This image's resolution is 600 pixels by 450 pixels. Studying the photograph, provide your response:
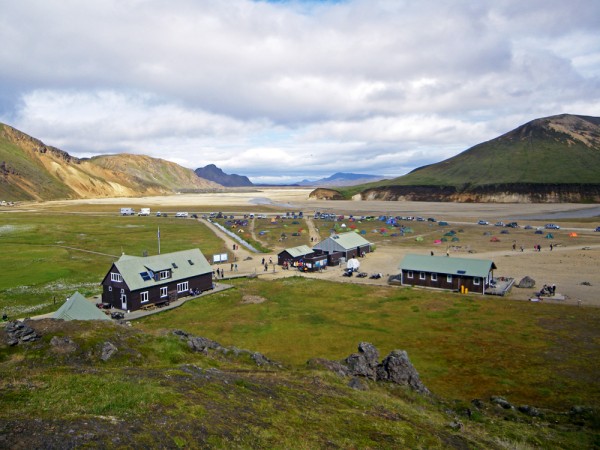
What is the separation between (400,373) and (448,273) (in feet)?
121

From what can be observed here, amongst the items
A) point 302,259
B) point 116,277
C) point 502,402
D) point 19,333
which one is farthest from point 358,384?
point 302,259

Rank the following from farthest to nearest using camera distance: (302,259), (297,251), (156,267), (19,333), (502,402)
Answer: (297,251) → (302,259) → (156,267) → (502,402) → (19,333)

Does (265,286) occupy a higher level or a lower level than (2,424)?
lower

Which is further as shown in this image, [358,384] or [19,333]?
[358,384]

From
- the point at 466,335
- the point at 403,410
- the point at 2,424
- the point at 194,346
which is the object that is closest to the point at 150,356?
the point at 194,346

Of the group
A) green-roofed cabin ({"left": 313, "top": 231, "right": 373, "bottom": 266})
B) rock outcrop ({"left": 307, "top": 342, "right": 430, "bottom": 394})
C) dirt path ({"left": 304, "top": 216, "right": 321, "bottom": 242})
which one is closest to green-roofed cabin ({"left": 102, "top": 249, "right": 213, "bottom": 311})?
green-roofed cabin ({"left": 313, "top": 231, "right": 373, "bottom": 266})

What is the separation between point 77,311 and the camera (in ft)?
118

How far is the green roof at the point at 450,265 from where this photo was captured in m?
57.1

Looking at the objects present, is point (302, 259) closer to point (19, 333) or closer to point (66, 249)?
point (66, 249)

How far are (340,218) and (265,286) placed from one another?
304 ft

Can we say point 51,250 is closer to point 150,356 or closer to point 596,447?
point 150,356

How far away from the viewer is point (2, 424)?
11.5 metres

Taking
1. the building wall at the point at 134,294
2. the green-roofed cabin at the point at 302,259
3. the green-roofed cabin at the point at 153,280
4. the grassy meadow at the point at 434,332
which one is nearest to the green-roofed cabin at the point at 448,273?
the grassy meadow at the point at 434,332

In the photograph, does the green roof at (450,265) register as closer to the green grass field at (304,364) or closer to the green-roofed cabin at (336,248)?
the green grass field at (304,364)
